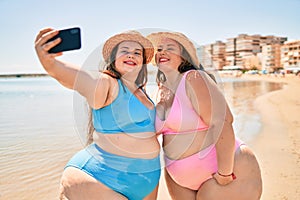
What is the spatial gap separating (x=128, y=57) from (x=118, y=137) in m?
0.45

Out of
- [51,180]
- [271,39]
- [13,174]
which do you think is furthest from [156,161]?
[271,39]

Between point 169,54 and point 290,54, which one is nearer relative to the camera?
point 169,54

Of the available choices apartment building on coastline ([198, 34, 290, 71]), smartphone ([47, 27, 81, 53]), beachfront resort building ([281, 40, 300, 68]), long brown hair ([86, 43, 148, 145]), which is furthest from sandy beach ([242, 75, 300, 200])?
apartment building on coastline ([198, 34, 290, 71])

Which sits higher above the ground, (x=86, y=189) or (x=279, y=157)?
(x=86, y=189)

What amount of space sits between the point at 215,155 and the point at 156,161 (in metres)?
0.39

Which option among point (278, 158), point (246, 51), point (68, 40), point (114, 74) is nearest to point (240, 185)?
point (114, 74)

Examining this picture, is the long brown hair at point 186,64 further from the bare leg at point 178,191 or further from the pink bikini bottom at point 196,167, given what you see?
the bare leg at point 178,191

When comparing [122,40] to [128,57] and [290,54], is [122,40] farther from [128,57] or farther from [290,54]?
[290,54]

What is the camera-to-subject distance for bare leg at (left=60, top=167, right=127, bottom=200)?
5.50 ft

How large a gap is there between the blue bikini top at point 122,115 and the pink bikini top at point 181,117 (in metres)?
0.15

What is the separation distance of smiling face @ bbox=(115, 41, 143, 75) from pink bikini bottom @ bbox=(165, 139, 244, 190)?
2.14 ft

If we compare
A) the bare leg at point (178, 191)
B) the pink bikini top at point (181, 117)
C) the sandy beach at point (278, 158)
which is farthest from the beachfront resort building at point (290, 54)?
the pink bikini top at point (181, 117)

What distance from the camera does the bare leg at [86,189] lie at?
66.0 inches

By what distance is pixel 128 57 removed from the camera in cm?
178
